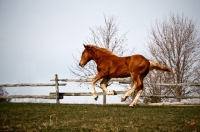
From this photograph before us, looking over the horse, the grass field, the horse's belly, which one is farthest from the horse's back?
the grass field

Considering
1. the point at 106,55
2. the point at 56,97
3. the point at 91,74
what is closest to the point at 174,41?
the point at 91,74

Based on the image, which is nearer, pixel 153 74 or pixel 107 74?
pixel 107 74

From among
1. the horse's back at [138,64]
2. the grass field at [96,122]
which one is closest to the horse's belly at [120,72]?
the horse's back at [138,64]

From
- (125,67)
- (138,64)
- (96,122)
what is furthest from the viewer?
(125,67)

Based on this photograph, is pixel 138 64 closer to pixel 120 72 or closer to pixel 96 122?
pixel 120 72

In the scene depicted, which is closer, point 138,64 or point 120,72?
point 138,64

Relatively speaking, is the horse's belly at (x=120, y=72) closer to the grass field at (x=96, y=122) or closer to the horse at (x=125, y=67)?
the horse at (x=125, y=67)

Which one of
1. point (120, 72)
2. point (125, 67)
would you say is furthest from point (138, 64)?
point (120, 72)

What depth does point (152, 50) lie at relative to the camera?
23.3 m

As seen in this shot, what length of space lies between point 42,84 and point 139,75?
811 cm

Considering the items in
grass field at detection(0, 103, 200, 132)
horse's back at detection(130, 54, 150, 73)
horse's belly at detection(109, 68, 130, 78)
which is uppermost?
horse's back at detection(130, 54, 150, 73)

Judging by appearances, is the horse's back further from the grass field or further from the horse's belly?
the grass field

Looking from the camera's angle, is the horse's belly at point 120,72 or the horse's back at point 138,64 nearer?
the horse's back at point 138,64

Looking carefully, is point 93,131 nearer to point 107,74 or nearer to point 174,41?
point 107,74
